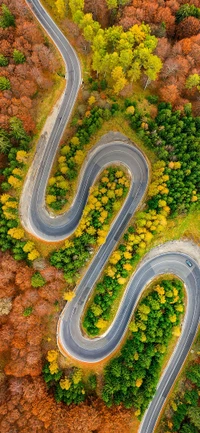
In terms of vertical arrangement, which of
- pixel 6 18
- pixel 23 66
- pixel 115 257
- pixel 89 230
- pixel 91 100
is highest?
pixel 6 18

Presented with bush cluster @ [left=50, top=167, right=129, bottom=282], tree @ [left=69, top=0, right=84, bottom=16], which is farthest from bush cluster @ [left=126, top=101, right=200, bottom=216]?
tree @ [left=69, top=0, right=84, bottom=16]

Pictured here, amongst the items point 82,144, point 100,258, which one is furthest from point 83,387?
point 82,144

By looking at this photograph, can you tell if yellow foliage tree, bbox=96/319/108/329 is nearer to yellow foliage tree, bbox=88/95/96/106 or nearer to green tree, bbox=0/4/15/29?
yellow foliage tree, bbox=88/95/96/106

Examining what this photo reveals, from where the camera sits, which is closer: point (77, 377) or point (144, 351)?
point (77, 377)

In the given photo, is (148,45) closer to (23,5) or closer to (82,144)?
(82,144)

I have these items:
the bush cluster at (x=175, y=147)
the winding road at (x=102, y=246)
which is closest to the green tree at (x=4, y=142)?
the winding road at (x=102, y=246)

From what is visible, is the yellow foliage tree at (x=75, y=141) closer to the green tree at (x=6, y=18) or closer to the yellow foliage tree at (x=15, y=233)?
the yellow foliage tree at (x=15, y=233)

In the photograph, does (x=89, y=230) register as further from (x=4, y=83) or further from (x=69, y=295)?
(x=4, y=83)

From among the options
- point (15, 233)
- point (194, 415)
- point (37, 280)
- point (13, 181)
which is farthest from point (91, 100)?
point (194, 415)
